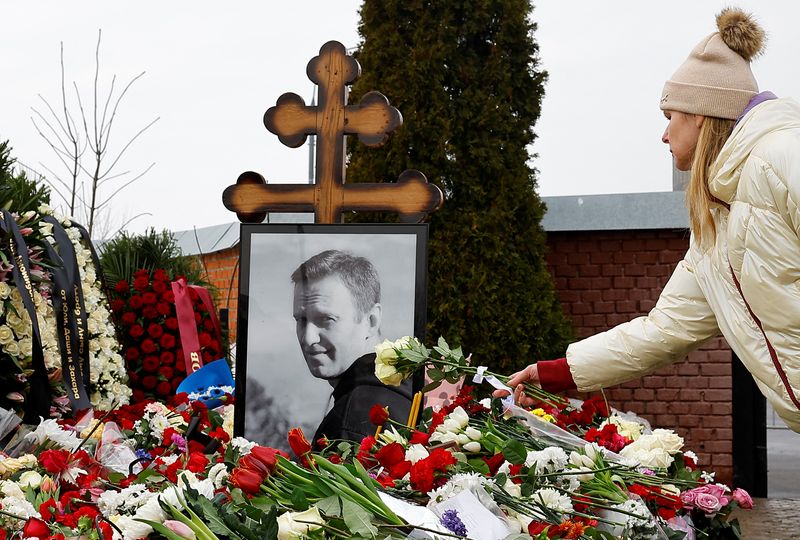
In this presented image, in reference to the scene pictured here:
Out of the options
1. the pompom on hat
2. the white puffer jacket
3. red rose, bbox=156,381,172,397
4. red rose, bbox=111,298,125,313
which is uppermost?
the pompom on hat

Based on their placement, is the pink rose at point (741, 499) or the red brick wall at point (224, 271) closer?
the pink rose at point (741, 499)

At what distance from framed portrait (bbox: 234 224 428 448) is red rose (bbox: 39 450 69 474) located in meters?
0.93

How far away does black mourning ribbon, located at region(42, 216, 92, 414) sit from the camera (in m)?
3.07

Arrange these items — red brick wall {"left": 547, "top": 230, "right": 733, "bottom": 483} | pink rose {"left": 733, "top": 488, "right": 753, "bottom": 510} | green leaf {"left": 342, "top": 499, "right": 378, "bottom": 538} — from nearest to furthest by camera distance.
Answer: green leaf {"left": 342, "top": 499, "right": 378, "bottom": 538}
pink rose {"left": 733, "top": 488, "right": 753, "bottom": 510}
red brick wall {"left": 547, "top": 230, "right": 733, "bottom": 483}

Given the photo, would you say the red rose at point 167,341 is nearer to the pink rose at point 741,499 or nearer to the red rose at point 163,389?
the red rose at point 163,389

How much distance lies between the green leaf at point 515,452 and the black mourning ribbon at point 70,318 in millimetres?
1830

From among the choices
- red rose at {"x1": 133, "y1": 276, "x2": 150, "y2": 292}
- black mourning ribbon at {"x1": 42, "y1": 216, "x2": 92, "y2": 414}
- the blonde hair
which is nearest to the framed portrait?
black mourning ribbon at {"x1": 42, "y1": 216, "x2": 92, "y2": 414}

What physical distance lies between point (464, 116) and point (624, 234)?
170 centimetres

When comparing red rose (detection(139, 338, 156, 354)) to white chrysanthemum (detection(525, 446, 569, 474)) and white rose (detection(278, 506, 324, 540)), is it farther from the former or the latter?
white rose (detection(278, 506, 324, 540))

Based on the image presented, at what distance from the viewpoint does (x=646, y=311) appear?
6457 mm

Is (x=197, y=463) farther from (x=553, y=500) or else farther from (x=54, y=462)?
(x=553, y=500)

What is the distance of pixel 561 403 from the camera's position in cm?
236

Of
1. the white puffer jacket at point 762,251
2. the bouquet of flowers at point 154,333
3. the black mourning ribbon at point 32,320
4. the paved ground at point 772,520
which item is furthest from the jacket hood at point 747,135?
the paved ground at point 772,520

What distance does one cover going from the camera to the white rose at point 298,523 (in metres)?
1.23
